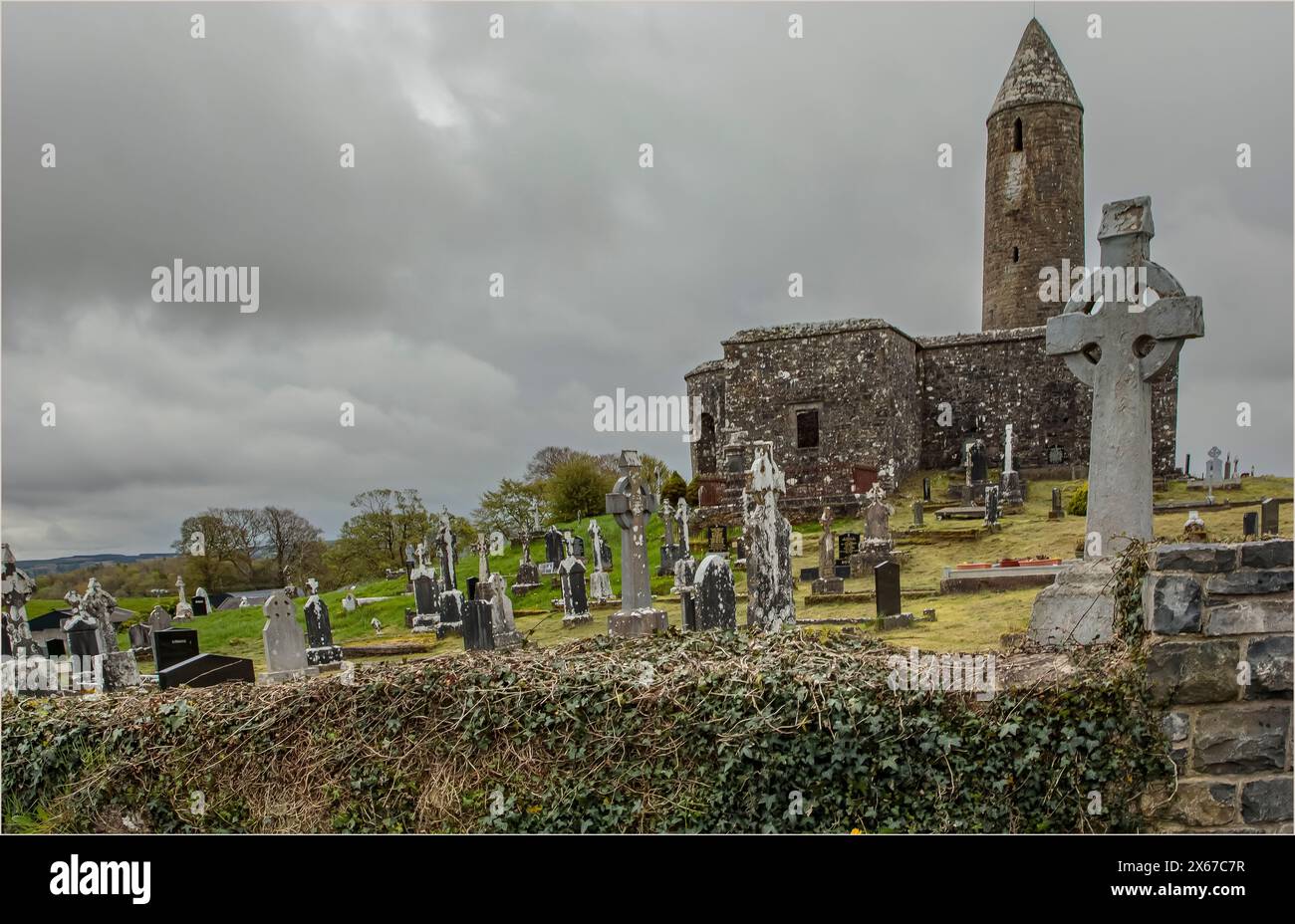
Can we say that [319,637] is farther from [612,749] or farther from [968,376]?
[968,376]

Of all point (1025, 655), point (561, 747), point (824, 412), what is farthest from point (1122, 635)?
point (824, 412)

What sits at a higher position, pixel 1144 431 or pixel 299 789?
pixel 1144 431

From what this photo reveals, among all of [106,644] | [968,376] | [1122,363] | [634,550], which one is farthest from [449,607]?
[968,376]

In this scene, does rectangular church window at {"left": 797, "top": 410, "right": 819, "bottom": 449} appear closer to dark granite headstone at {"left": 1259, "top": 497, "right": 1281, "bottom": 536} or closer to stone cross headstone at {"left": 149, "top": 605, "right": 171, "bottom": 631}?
dark granite headstone at {"left": 1259, "top": 497, "right": 1281, "bottom": 536}

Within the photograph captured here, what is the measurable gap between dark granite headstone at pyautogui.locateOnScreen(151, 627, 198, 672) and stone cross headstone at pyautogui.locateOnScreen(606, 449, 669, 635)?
5116mm

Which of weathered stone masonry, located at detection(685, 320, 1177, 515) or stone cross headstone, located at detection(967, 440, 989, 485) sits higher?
weathered stone masonry, located at detection(685, 320, 1177, 515)

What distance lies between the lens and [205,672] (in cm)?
781

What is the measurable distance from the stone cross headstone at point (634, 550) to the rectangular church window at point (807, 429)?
14.8 meters

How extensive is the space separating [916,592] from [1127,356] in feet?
20.8

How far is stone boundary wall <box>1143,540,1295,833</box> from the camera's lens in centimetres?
441

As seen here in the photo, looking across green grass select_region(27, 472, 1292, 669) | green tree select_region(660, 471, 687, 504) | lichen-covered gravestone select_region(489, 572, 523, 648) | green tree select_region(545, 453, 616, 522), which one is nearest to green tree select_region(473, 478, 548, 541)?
green tree select_region(545, 453, 616, 522)

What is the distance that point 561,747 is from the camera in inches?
217
